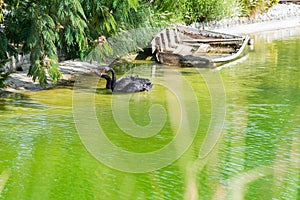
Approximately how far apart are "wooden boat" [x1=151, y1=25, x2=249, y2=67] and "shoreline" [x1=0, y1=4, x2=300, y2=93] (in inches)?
59.4

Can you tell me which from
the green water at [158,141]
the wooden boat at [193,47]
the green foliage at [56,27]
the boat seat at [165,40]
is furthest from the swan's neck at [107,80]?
the boat seat at [165,40]

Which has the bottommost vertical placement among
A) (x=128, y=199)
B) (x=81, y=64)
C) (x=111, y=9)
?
(x=128, y=199)

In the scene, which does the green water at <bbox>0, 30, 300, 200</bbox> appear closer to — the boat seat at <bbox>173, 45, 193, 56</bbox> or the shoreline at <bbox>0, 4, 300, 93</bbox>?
the shoreline at <bbox>0, 4, 300, 93</bbox>

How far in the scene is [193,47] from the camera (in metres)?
14.0

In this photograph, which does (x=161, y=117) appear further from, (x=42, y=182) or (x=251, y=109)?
(x=42, y=182)

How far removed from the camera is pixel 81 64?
1185 centimetres

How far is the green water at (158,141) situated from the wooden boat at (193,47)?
145cm

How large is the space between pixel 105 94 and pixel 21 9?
182 centimetres

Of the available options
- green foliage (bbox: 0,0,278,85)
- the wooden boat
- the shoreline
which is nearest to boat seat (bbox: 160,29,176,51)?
the wooden boat

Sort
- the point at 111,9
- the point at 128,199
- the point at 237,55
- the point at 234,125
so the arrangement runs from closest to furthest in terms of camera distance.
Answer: the point at 128,199, the point at 234,125, the point at 111,9, the point at 237,55

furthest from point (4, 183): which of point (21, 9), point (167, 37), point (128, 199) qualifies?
point (167, 37)

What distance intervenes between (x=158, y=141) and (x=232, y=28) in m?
12.8

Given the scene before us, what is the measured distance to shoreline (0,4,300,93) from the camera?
9922 millimetres

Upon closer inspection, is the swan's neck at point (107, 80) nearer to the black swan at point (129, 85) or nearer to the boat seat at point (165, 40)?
the black swan at point (129, 85)
